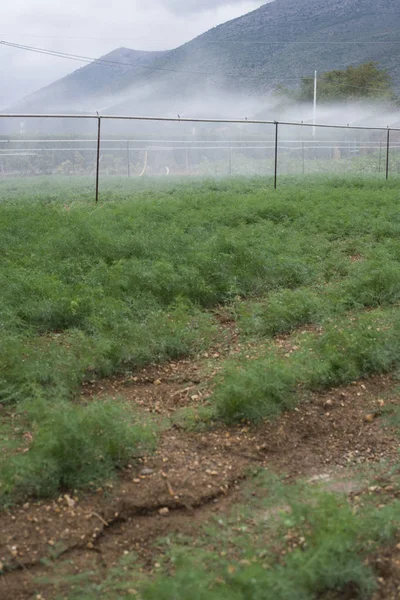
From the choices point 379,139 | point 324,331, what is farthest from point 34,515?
point 379,139

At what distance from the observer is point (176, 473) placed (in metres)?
4.99

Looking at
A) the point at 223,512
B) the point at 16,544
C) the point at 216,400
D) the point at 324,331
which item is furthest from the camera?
the point at 324,331

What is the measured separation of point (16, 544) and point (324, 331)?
4.24 m

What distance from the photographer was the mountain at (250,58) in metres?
94.6

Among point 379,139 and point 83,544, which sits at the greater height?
point 379,139

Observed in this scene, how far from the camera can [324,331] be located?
764 cm

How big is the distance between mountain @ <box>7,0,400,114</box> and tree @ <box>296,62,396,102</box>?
10.8 metres

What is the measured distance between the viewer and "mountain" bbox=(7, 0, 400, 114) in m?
94.6

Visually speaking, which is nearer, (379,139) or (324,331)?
(324,331)

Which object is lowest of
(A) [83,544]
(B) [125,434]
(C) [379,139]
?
(A) [83,544]

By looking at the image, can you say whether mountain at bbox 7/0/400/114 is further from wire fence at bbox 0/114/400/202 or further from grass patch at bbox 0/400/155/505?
grass patch at bbox 0/400/155/505

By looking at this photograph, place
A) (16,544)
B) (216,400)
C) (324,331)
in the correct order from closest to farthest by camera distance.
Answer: (16,544) → (216,400) → (324,331)

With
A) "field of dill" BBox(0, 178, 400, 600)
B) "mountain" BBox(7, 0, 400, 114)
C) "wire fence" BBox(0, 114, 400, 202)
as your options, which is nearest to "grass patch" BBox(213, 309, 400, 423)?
"field of dill" BBox(0, 178, 400, 600)

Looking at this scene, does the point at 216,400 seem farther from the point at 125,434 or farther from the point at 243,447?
the point at 125,434
